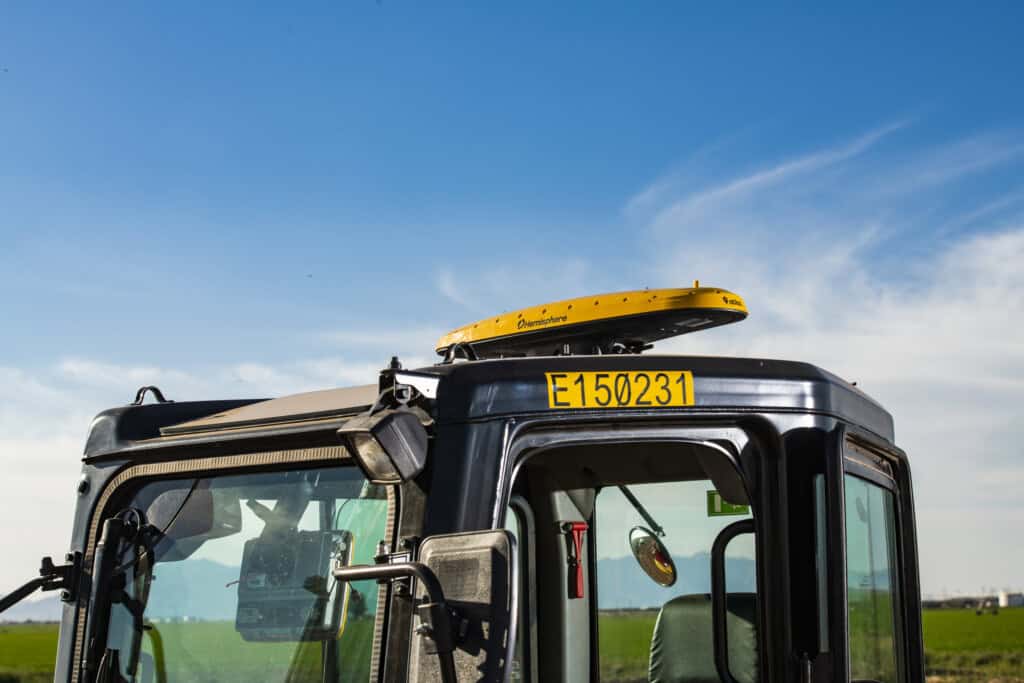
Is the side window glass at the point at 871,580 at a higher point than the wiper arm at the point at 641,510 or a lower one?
lower

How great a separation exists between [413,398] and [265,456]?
60 cm

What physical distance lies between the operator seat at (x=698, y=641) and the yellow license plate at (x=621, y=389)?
2.76 ft

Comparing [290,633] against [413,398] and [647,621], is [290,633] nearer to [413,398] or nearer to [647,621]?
[413,398]

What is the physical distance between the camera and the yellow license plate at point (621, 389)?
140 inches

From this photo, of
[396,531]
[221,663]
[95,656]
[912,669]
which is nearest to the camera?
[396,531]

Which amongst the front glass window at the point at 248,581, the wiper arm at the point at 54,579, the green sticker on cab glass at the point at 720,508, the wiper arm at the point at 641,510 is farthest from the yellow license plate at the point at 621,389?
the wiper arm at the point at 54,579

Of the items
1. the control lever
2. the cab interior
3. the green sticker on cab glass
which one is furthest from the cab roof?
the control lever

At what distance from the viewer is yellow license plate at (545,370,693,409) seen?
3566 millimetres

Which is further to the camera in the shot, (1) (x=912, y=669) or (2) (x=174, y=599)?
(1) (x=912, y=669)

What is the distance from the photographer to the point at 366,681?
342 cm

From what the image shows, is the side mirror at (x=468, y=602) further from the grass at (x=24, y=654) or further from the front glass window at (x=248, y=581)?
the grass at (x=24, y=654)

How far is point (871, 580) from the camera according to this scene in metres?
4.25

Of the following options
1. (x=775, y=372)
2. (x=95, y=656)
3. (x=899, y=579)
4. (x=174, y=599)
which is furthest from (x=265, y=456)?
(x=899, y=579)

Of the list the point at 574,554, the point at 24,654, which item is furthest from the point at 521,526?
the point at 24,654
